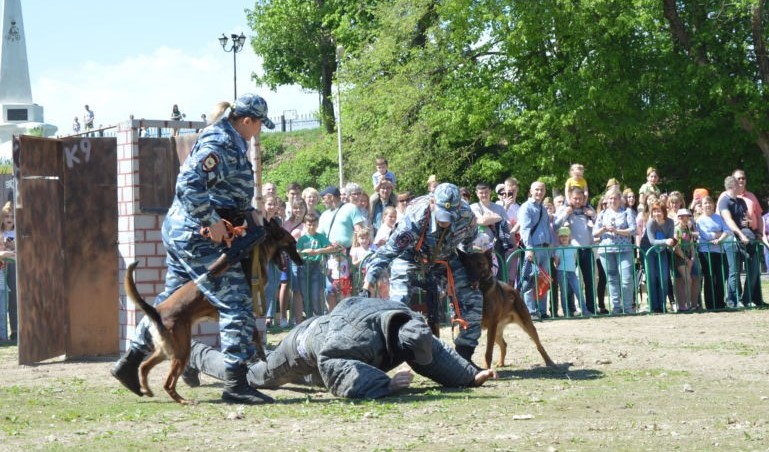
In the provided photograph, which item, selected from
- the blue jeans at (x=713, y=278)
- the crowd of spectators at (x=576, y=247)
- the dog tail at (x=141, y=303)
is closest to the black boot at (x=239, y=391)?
the dog tail at (x=141, y=303)

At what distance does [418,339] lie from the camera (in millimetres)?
8359

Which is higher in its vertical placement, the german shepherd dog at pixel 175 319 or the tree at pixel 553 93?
the tree at pixel 553 93

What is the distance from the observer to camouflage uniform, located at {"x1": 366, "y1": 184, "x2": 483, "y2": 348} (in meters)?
9.40

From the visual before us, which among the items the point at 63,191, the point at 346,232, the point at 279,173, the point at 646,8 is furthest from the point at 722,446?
the point at 279,173

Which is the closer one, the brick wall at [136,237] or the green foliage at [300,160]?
the brick wall at [136,237]

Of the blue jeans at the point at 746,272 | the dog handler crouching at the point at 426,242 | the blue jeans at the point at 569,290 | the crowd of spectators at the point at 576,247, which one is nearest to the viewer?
the dog handler crouching at the point at 426,242

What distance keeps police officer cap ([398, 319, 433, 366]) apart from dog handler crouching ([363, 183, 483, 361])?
847 mm

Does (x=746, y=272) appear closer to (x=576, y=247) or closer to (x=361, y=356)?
(x=576, y=247)

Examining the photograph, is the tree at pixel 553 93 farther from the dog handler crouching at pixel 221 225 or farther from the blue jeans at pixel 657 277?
the dog handler crouching at pixel 221 225

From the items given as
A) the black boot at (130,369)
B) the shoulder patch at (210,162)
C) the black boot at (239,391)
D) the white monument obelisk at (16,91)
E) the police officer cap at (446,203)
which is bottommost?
the black boot at (239,391)

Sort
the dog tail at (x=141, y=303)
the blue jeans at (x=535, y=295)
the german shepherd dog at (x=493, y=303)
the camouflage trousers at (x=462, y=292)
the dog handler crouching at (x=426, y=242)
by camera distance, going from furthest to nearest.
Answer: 1. the blue jeans at (x=535, y=295)
2. the german shepherd dog at (x=493, y=303)
3. the camouflage trousers at (x=462, y=292)
4. the dog handler crouching at (x=426, y=242)
5. the dog tail at (x=141, y=303)

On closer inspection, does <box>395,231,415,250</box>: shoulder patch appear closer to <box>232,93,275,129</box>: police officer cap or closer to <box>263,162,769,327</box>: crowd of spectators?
<box>232,93,275,129</box>: police officer cap

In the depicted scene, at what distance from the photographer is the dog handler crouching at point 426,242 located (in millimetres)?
9328

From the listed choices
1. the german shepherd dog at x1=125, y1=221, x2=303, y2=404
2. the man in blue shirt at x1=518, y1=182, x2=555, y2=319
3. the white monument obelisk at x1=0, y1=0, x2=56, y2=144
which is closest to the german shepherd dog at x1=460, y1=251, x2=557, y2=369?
the german shepherd dog at x1=125, y1=221, x2=303, y2=404
